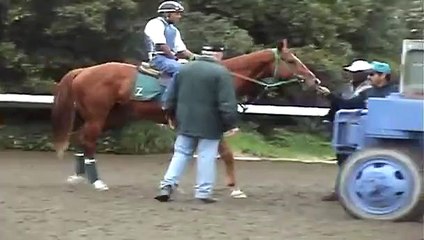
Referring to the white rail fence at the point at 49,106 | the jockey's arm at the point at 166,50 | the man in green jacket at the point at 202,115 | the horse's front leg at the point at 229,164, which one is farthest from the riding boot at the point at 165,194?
the white rail fence at the point at 49,106

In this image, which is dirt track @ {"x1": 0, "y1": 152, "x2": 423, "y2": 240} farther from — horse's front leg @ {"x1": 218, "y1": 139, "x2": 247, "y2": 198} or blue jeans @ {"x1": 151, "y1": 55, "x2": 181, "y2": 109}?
blue jeans @ {"x1": 151, "y1": 55, "x2": 181, "y2": 109}

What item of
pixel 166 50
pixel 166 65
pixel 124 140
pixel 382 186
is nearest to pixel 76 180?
pixel 166 65

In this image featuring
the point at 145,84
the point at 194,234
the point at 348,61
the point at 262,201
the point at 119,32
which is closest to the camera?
the point at 194,234

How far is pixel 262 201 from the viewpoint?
12078 mm

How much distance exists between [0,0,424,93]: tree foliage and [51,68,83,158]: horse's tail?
4040 mm

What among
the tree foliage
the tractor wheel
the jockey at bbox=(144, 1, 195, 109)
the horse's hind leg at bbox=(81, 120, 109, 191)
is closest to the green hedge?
the tree foliage

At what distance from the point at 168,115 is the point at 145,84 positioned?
1.02 meters

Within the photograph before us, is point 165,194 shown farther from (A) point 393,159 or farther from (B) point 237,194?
(A) point 393,159

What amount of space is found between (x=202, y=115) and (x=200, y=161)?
501mm

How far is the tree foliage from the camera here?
1775 cm

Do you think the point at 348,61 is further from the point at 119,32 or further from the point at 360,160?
the point at 360,160

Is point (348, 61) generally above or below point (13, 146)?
above

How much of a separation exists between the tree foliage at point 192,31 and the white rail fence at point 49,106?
20cm

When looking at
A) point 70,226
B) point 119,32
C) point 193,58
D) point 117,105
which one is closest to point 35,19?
point 119,32
